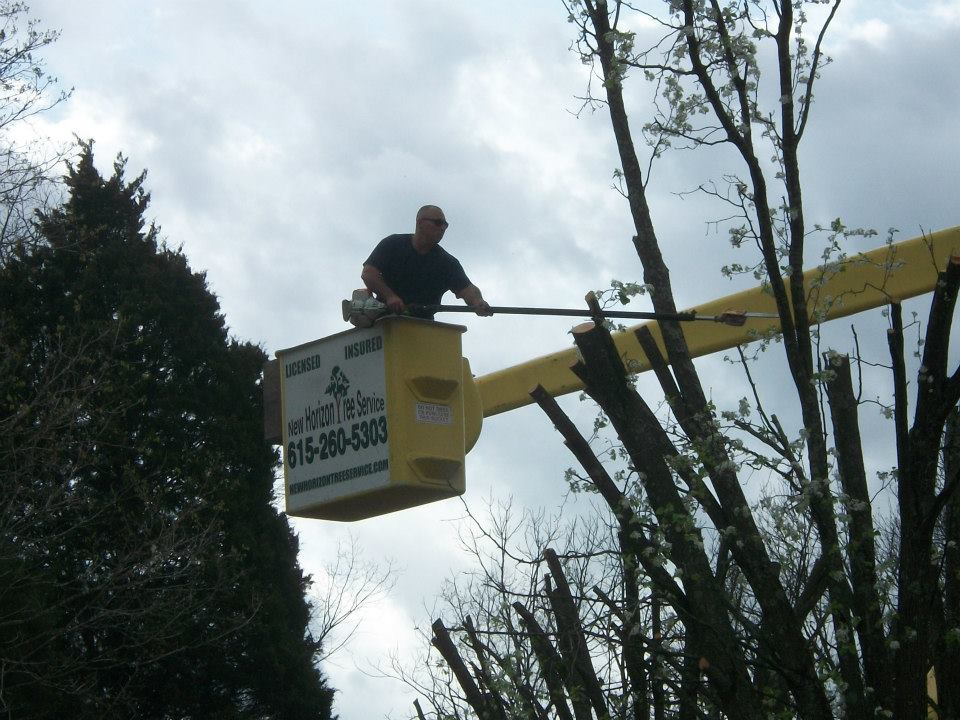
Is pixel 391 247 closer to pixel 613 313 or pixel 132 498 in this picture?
pixel 613 313

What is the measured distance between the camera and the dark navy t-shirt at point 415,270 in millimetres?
6188

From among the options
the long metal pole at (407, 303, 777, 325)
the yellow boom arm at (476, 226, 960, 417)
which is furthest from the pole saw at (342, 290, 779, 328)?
the yellow boom arm at (476, 226, 960, 417)

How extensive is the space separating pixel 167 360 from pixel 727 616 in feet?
46.8

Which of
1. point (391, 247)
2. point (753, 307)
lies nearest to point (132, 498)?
point (753, 307)

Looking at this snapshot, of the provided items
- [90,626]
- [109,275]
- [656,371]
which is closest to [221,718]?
[90,626]

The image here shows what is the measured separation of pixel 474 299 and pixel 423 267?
25cm

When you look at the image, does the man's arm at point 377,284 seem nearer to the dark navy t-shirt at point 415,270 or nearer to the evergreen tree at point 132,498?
the dark navy t-shirt at point 415,270

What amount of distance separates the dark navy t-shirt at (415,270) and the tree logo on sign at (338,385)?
47 cm

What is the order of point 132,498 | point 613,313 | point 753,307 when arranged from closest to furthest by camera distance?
point 613,313 < point 753,307 < point 132,498

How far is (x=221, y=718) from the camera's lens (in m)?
16.6

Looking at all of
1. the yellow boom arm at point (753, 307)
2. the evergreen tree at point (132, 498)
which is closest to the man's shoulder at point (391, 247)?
the yellow boom arm at point (753, 307)

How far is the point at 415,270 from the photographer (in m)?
6.23

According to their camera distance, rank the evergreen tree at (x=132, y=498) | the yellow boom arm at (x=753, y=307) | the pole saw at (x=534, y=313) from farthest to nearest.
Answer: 1. the evergreen tree at (x=132, y=498)
2. the yellow boom arm at (x=753, y=307)
3. the pole saw at (x=534, y=313)

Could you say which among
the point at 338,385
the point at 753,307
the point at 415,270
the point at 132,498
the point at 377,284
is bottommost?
the point at 338,385
